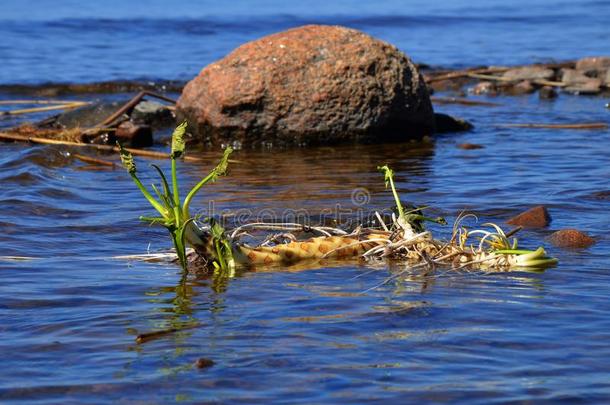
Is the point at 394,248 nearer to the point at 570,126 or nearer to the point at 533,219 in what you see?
the point at 533,219

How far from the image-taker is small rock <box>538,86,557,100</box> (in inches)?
520

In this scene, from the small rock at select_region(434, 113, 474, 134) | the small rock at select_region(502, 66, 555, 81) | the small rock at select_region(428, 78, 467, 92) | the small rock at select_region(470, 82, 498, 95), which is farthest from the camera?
the small rock at select_region(428, 78, 467, 92)

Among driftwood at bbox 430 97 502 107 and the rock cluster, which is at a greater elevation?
the rock cluster

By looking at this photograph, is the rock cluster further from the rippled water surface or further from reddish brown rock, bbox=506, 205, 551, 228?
reddish brown rock, bbox=506, 205, 551, 228

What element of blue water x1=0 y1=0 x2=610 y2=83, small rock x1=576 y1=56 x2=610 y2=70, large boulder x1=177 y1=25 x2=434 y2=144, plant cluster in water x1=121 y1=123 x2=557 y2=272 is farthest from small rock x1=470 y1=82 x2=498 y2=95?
plant cluster in water x1=121 y1=123 x2=557 y2=272

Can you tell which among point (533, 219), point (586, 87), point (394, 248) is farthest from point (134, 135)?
point (586, 87)

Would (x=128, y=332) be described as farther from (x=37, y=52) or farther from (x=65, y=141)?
(x=37, y=52)

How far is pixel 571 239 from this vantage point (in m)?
5.73

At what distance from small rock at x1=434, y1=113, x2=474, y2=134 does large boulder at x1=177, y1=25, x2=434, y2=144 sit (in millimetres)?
788

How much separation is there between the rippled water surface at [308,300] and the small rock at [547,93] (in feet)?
11.3

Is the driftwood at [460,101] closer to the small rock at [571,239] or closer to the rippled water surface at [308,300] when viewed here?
the rippled water surface at [308,300]

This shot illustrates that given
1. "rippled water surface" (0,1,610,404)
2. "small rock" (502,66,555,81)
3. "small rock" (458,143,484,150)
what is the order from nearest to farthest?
"rippled water surface" (0,1,610,404)
"small rock" (458,143,484,150)
"small rock" (502,66,555,81)

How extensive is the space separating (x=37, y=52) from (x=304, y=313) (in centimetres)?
1551

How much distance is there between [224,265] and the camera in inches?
201
